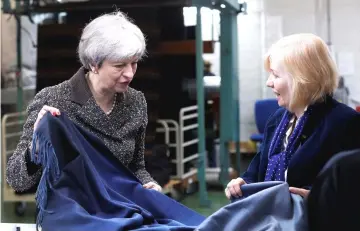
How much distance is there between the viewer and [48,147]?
1.61m

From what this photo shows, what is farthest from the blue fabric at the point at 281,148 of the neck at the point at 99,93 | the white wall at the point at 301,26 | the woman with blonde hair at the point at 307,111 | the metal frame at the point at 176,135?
the metal frame at the point at 176,135

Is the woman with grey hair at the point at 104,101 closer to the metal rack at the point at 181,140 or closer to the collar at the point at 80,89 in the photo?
the collar at the point at 80,89

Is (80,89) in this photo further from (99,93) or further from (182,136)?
(182,136)

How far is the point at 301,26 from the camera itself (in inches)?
119

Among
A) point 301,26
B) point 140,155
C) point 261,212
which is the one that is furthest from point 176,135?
point 261,212

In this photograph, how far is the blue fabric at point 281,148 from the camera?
5.10ft

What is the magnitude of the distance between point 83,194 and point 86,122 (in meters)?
0.29

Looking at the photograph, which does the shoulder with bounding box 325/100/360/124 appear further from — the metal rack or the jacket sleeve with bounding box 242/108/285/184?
the metal rack

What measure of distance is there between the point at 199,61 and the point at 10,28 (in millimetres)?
1292

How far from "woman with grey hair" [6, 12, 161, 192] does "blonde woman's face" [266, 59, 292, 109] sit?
0.45m

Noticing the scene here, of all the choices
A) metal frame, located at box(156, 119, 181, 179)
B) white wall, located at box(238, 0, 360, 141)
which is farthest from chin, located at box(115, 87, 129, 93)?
metal frame, located at box(156, 119, 181, 179)

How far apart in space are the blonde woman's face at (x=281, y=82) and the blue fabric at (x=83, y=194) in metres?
0.43

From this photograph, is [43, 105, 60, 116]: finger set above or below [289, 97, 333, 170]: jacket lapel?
above

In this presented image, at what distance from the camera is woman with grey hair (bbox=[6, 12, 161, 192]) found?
1.75 metres
